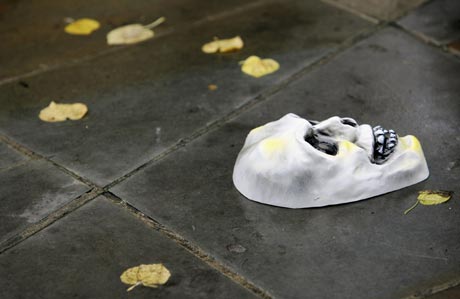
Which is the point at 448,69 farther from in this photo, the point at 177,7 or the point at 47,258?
the point at 47,258

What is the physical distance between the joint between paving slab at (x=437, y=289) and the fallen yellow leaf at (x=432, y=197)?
433 millimetres

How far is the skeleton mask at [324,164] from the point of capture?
2842mm

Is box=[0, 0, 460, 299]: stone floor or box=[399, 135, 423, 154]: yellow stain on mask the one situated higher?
box=[399, 135, 423, 154]: yellow stain on mask

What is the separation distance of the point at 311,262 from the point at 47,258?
0.98 metres

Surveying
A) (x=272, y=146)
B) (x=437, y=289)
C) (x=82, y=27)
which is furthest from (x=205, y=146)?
(x=82, y=27)

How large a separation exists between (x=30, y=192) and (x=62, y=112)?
673mm

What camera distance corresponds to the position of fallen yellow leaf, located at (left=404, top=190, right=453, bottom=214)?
9.46 feet

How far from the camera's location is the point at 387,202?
114 inches

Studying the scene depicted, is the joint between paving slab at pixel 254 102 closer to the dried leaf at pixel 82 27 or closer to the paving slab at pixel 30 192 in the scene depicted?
the paving slab at pixel 30 192

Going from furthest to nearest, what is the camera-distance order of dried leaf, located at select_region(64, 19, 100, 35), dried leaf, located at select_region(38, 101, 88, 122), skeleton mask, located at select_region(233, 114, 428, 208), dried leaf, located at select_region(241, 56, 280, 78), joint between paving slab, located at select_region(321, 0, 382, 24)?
joint between paving slab, located at select_region(321, 0, 382, 24) → dried leaf, located at select_region(64, 19, 100, 35) → dried leaf, located at select_region(241, 56, 280, 78) → dried leaf, located at select_region(38, 101, 88, 122) → skeleton mask, located at select_region(233, 114, 428, 208)

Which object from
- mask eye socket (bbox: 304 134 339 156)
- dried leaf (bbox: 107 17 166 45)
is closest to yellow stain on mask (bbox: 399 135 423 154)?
mask eye socket (bbox: 304 134 339 156)

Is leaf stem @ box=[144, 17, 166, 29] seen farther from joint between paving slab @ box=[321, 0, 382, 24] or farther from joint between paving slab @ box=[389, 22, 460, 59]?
joint between paving slab @ box=[389, 22, 460, 59]

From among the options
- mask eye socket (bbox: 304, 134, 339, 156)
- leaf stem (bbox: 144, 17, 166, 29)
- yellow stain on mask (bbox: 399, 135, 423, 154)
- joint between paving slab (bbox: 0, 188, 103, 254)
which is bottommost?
joint between paving slab (bbox: 0, 188, 103, 254)

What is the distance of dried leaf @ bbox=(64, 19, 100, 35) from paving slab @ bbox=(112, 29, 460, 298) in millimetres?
1412
